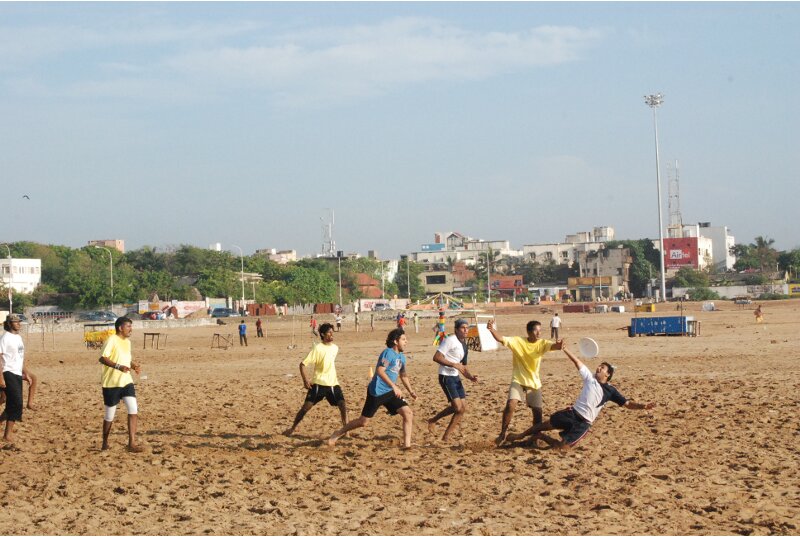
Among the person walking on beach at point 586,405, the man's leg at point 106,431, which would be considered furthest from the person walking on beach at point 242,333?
the person walking on beach at point 586,405

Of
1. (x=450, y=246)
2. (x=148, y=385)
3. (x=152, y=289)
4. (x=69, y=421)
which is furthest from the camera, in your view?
(x=450, y=246)

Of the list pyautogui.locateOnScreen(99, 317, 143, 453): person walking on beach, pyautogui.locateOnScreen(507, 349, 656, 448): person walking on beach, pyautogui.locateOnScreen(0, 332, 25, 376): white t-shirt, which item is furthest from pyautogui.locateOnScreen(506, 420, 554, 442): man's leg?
pyautogui.locateOnScreen(0, 332, 25, 376): white t-shirt

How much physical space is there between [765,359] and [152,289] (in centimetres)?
8390

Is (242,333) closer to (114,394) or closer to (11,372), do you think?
(11,372)

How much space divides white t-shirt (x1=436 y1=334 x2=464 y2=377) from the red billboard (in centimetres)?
12344

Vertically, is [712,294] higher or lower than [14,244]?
lower

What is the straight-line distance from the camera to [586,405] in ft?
34.4

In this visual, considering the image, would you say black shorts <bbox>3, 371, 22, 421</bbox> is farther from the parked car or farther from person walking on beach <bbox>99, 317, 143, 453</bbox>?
the parked car

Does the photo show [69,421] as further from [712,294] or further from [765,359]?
[712,294]

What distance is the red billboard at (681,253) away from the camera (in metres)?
130

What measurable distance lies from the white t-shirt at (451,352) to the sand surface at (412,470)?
89 cm

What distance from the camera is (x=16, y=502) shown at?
9.13 m

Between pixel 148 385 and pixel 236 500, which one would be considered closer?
pixel 236 500

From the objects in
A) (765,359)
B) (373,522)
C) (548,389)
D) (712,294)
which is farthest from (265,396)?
(712,294)
